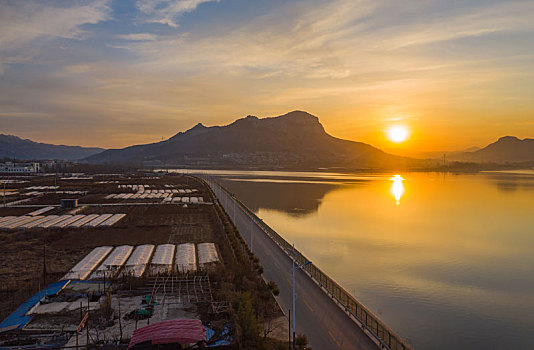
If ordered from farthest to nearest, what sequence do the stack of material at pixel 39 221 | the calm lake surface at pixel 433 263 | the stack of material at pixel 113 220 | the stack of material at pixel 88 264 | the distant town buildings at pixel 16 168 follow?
the distant town buildings at pixel 16 168 < the stack of material at pixel 113 220 < the stack of material at pixel 39 221 < the stack of material at pixel 88 264 < the calm lake surface at pixel 433 263

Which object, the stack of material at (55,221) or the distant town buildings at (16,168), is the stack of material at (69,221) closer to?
the stack of material at (55,221)

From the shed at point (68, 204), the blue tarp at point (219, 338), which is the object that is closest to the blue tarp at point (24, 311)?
the blue tarp at point (219, 338)

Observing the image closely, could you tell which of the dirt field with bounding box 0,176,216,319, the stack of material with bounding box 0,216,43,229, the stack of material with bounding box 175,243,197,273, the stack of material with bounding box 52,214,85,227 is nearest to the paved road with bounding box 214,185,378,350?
the stack of material with bounding box 175,243,197,273

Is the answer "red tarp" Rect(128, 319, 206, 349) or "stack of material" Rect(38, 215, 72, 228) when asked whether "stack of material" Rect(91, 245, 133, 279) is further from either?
"stack of material" Rect(38, 215, 72, 228)

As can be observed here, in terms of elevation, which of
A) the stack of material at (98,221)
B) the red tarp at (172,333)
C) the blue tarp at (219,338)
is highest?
the stack of material at (98,221)

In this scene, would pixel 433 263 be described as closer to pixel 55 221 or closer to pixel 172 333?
pixel 172 333

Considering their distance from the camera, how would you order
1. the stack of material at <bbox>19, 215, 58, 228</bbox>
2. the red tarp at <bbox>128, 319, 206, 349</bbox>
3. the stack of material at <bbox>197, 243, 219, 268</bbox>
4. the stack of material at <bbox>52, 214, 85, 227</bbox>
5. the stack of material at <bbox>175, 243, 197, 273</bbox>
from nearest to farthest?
1. the red tarp at <bbox>128, 319, 206, 349</bbox>
2. the stack of material at <bbox>175, 243, 197, 273</bbox>
3. the stack of material at <bbox>197, 243, 219, 268</bbox>
4. the stack of material at <bbox>19, 215, 58, 228</bbox>
5. the stack of material at <bbox>52, 214, 85, 227</bbox>
